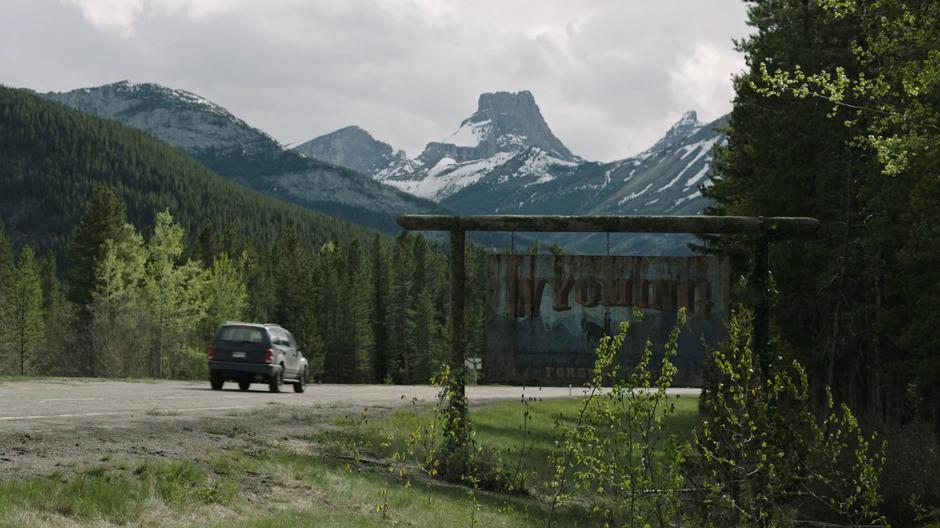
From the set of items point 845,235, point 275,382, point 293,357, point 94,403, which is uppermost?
point 845,235

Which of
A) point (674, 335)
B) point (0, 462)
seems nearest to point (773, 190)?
point (674, 335)

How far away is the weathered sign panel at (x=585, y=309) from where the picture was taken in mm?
12711

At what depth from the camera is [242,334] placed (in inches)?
1101

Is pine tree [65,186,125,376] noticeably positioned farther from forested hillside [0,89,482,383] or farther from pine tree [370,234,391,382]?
pine tree [370,234,391,382]

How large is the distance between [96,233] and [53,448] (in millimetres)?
67693

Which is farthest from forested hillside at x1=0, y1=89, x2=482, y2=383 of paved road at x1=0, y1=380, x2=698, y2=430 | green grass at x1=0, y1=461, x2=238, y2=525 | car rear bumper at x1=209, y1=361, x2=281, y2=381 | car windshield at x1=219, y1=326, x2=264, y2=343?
green grass at x1=0, y1=461, x2=238, y2=525

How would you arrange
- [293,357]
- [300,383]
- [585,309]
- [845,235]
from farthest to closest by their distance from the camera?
[845,235] < [300,383] < [293,357] < [585,309]

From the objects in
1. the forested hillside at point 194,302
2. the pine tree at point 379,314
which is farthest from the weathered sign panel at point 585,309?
the pine tree at point 379,314

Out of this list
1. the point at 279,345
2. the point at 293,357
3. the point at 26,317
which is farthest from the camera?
the point at 26,317

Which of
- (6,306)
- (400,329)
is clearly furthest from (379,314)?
(6,306)

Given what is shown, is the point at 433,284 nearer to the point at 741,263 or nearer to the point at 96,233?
the point at 96,233

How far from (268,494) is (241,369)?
18.2 m

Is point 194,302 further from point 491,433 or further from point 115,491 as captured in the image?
point 115,491

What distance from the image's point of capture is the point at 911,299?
28703 millimetres
